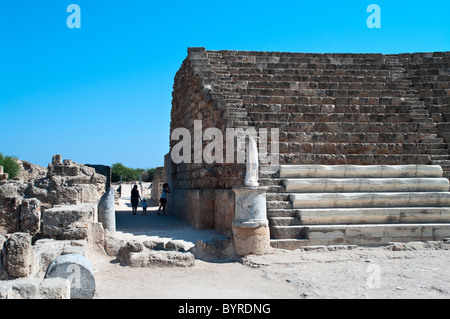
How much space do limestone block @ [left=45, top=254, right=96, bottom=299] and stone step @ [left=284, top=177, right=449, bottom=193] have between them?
4917 mm

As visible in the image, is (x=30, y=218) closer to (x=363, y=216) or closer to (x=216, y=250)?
(x=216, y=250)

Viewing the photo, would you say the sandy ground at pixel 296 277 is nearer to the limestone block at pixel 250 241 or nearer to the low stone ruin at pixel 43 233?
the limestone block at pixel 250 241

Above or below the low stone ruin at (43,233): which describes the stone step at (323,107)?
above

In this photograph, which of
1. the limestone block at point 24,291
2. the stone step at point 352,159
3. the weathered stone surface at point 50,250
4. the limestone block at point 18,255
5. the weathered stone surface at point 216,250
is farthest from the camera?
the stone step at point 352,159

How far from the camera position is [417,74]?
14.3m

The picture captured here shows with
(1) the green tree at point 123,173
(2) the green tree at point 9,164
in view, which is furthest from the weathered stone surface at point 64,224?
(1) the green tree at point 123,173

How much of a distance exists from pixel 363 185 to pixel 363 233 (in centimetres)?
125

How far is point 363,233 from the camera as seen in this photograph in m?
8.05

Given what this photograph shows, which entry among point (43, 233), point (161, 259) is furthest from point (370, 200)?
point (43, 233)

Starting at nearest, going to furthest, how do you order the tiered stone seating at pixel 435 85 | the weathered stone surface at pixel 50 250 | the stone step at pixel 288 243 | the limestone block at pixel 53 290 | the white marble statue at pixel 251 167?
the limestone block at pixel 53 290 < the weathered stone surface at pixel 50 250 < the white marble statue at pixel 251 167 < the stone step at pixel 288 243 < the tiered stone seating at pixel 435 85

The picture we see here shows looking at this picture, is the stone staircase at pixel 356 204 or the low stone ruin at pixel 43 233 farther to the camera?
the stone staircase at pixel 356 204

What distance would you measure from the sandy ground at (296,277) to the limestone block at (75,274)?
0.33 m

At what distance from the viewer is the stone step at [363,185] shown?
8.84 meters
